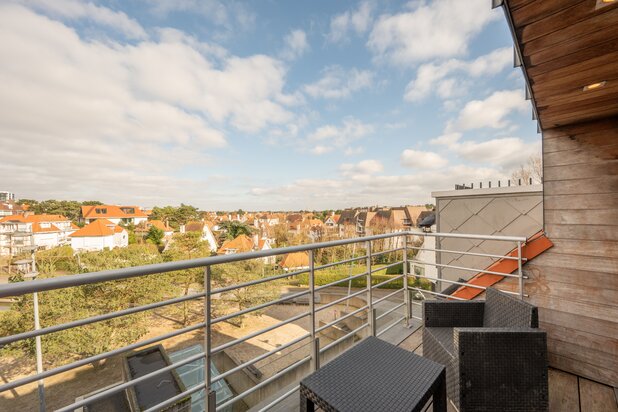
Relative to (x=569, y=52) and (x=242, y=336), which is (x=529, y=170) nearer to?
(x=569, y=52)

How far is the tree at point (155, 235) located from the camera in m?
36.3

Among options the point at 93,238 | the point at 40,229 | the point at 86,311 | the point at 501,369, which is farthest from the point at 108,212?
the point at 501,369

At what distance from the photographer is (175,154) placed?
29.5 metres

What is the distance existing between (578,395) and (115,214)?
56.4 meters

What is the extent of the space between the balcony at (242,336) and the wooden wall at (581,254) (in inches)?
6.0

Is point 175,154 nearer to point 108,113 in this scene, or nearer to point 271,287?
point 108,113

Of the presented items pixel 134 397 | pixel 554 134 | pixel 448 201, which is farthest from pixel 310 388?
pixel 134 397

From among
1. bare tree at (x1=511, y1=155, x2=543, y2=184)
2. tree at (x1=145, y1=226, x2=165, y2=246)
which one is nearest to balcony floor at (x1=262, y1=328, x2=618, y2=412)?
bare tree at (x1=511, y1=155, x2=543, y2=184)

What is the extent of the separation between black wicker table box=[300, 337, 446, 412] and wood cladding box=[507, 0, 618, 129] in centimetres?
165

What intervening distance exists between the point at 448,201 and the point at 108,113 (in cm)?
2287

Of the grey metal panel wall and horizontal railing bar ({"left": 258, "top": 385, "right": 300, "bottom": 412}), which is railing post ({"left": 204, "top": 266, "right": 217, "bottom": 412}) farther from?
the grey metal panel wall

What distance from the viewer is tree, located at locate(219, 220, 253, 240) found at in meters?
40.8

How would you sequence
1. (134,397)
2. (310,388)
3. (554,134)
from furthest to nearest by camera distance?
1. (134,397)
2. (554,134)
3. (310,388)

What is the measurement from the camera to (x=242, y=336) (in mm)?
3607
